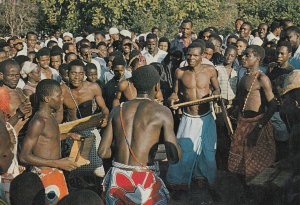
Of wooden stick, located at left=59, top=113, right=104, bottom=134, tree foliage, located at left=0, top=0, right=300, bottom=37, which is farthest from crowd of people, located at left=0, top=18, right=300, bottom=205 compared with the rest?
tree foliage, located at left=0, top=0, right=300, bottom=37

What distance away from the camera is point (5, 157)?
13.5ft

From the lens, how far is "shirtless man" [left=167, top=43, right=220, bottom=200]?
668cm

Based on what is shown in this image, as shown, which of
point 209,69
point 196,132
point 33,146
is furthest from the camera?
point 209,69

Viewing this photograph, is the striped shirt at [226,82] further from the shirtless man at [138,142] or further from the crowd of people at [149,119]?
the shirtless man at [138,142]

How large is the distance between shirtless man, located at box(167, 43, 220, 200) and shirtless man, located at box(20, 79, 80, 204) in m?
2.20

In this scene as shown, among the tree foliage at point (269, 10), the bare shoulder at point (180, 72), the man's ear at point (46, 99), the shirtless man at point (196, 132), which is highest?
the tree foliage at point (269, 10)

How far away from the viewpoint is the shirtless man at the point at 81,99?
6.62 meters

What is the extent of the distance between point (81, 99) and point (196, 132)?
1.62 m

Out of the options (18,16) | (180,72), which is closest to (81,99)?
(180,72)

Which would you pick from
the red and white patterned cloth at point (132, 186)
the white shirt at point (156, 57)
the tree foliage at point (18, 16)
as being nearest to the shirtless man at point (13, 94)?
the red and white patterned cloth at point (132, 186)

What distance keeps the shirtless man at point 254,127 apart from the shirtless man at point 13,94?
8.55 ft

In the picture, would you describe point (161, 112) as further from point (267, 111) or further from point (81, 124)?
point (267, 111)

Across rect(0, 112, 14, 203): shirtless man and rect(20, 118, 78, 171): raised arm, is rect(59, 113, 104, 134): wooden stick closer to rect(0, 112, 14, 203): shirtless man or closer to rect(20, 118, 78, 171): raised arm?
rect(20, 118, 78, 171): raised arm

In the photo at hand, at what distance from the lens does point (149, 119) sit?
4.29 meters
